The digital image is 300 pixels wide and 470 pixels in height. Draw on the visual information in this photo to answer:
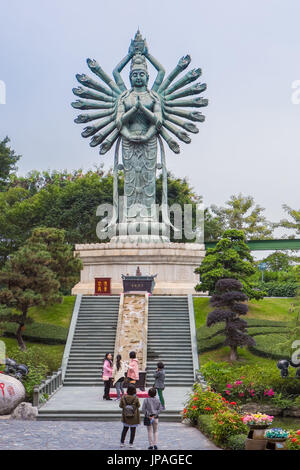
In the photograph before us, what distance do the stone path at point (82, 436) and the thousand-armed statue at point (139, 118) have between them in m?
19.3

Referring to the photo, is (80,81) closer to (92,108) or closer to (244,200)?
(92,108)

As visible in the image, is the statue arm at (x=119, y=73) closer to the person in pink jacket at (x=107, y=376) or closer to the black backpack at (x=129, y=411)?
the person in pink jacket at (x=107, y=376)

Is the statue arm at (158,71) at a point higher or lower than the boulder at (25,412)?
higher

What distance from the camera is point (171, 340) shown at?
22797mm

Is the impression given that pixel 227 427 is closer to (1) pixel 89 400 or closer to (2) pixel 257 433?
(2) pixel 257 433

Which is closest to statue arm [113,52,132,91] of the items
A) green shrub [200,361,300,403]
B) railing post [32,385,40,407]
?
green shrub [200,361,300,403]

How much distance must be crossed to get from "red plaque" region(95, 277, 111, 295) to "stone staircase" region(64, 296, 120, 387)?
252 cm

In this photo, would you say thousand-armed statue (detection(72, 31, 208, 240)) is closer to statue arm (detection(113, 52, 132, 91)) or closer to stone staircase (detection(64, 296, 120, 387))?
statue arm (detection(113, 52, 132, 91))

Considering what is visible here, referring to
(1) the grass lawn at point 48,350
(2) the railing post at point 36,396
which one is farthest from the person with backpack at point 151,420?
(1) the grass lawn at point 48,350

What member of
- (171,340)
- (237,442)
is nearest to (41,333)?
(171,340)

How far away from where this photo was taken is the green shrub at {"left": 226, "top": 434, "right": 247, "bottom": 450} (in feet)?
36.2

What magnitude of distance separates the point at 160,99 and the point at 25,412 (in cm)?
2240

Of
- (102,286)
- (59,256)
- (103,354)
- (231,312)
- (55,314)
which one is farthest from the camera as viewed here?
(102,286)

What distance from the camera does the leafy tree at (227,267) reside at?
2417 centimetres
